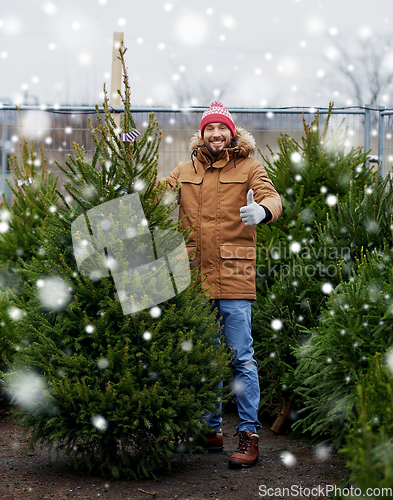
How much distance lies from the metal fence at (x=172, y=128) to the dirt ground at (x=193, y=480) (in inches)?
171

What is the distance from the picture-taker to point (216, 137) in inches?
148

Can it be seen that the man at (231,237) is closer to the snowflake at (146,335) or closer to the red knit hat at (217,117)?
the red knit hat at (217,117)

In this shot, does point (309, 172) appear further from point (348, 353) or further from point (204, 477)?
point (204, 477)

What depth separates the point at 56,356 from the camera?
2.79 metres

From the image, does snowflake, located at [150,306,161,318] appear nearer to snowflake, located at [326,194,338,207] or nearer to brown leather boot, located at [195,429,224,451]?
brown leather boot, located at [195,429,224,451]

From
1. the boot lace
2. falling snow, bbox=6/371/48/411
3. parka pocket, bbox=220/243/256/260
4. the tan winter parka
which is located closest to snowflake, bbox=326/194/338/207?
the tan winter parka

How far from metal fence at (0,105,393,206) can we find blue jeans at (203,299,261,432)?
3756 mm

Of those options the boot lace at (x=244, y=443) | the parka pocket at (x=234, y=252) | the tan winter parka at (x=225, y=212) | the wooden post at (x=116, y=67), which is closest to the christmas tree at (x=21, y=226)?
the wooden post at (x=116, y=67)

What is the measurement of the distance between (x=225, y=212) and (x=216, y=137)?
58 cm

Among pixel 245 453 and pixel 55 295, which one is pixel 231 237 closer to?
pixel 55 295

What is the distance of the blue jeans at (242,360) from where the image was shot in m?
3.54

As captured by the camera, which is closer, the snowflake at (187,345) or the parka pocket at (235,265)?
the snowflake at (187,345)

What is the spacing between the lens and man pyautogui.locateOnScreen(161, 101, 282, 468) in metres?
3.55

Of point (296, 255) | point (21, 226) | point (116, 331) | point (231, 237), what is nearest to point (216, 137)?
point (231, 237)
